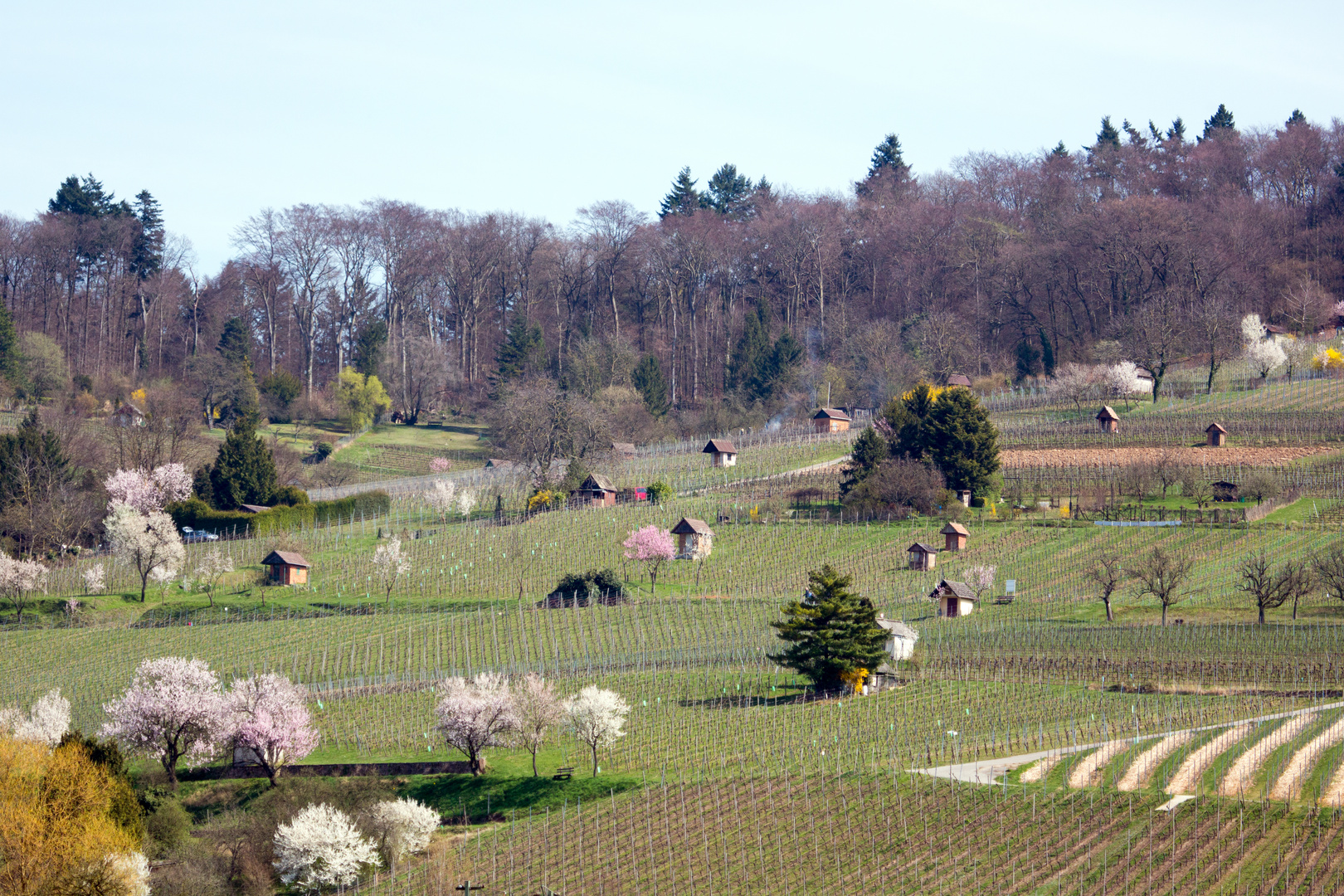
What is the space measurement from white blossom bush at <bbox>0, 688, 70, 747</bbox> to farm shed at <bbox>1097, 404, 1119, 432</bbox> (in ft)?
196

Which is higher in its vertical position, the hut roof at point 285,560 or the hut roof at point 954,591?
the hut roof at point 285,560

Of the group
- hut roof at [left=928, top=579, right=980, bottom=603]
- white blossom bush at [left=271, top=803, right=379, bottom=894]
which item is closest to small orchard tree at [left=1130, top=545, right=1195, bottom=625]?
hut roof at [left=928, top=579, right=980, bottom=603]

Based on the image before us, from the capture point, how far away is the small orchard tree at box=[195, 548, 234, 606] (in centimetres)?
7131

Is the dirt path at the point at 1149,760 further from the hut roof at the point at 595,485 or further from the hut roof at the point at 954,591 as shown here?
the hut roof at the point at 595,485

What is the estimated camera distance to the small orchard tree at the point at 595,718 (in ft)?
146

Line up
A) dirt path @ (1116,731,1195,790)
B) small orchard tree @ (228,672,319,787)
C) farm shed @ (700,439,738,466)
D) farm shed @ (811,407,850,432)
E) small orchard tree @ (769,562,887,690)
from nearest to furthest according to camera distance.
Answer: dirt path @ (1116,731,1195,790) < small orchard tree @ (228,672,319,787) < small orchard tree @ (769,562,887,690) < farm shed @ (700,439,738,466) < farm shed @ (811,407,850,432)

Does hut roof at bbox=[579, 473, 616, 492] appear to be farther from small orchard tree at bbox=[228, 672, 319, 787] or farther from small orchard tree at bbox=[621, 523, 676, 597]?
small orchard tree at bbox=[228, 672, 319, 787]

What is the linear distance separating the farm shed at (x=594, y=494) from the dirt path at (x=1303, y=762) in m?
49.1

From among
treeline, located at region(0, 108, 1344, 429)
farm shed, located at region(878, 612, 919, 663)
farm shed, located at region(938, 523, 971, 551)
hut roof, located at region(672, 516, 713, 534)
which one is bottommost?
farm shed, located at region(878, 612, 919, 663)

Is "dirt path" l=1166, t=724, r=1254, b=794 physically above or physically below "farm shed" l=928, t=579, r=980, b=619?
below

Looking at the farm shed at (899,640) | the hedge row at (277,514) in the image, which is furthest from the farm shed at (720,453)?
the farm shed at (899,640)

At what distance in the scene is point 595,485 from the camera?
85125 mm

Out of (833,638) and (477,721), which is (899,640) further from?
(477,721)

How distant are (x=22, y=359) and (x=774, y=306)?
6088cm
